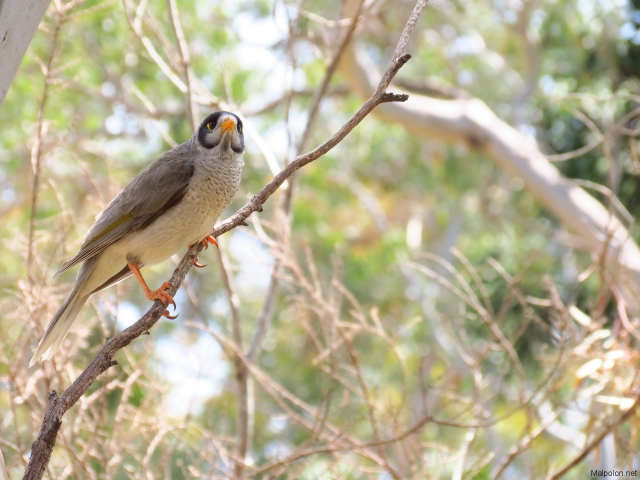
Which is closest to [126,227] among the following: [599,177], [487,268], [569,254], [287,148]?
[287,148]

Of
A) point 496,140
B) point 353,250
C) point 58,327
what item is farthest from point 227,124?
point 353,250

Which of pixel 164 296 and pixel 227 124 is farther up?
pixel 227 124

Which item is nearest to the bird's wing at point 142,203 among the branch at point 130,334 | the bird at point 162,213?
the bird at point 162,213

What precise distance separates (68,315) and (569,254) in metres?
10.7

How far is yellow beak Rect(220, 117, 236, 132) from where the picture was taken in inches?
184

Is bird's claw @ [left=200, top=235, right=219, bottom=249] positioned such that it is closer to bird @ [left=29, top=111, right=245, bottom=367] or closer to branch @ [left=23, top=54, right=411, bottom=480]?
bird @ [left=29, top=111, right=245, bottom=367]

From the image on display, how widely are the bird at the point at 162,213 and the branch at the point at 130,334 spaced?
61 cm

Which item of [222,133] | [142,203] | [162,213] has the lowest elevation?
[162,213]

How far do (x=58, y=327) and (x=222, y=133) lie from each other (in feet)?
4.99

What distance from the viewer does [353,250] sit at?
16.0 meters

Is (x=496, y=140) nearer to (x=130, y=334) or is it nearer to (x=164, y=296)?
(x=164, y=296)

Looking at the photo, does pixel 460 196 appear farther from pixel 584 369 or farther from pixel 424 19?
pixel 584 369

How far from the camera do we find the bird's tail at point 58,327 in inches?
155

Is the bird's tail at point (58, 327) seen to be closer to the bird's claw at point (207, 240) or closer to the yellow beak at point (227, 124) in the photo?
the bird's claw at point (207, 240)
